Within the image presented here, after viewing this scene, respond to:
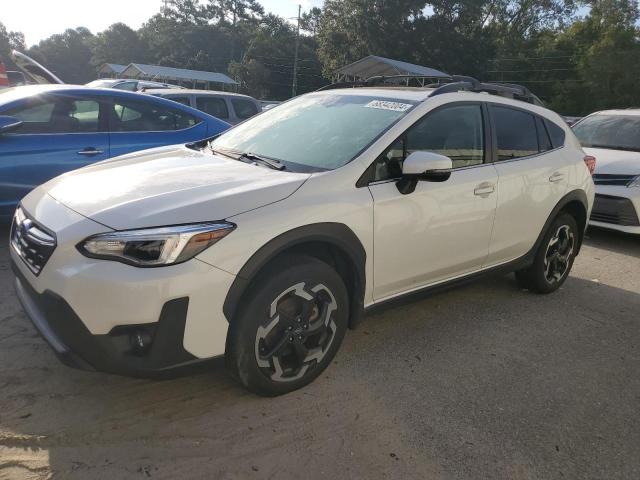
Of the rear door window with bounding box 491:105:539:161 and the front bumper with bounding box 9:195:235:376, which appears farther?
the rear door window with bounding box 491:105:539:161

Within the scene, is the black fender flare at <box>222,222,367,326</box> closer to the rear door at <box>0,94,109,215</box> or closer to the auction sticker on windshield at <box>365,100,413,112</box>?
the auction sticker on windshield at <box>365,100,413,112</box>

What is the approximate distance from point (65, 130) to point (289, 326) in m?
3.52

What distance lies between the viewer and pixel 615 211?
21.3 ft

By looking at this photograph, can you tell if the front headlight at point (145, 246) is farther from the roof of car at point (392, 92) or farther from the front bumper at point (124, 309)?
the roof of car at point (392, 92)

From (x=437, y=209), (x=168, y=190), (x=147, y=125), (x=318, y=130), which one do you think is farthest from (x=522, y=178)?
(x=147, y=125)

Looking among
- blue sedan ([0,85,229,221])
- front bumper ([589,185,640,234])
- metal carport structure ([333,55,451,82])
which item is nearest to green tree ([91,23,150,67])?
metal carport structure ([333,55,451,82])

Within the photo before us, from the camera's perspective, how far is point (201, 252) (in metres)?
2.33

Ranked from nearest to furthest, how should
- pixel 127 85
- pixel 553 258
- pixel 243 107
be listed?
pixel 553 258
pixel 243 107
pixel 127 85

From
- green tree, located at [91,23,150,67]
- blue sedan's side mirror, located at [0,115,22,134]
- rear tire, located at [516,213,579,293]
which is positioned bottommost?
rear tire, located at [516,213,579,293]

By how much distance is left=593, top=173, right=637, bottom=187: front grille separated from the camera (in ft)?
21.3

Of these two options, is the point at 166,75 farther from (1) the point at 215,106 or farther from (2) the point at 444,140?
(2) the point at 444,140

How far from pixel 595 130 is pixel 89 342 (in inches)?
311

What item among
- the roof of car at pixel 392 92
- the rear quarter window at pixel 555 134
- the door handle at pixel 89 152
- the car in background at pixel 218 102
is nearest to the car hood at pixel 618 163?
the rear quarter window at pixel 555 134

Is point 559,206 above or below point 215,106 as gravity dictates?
below
